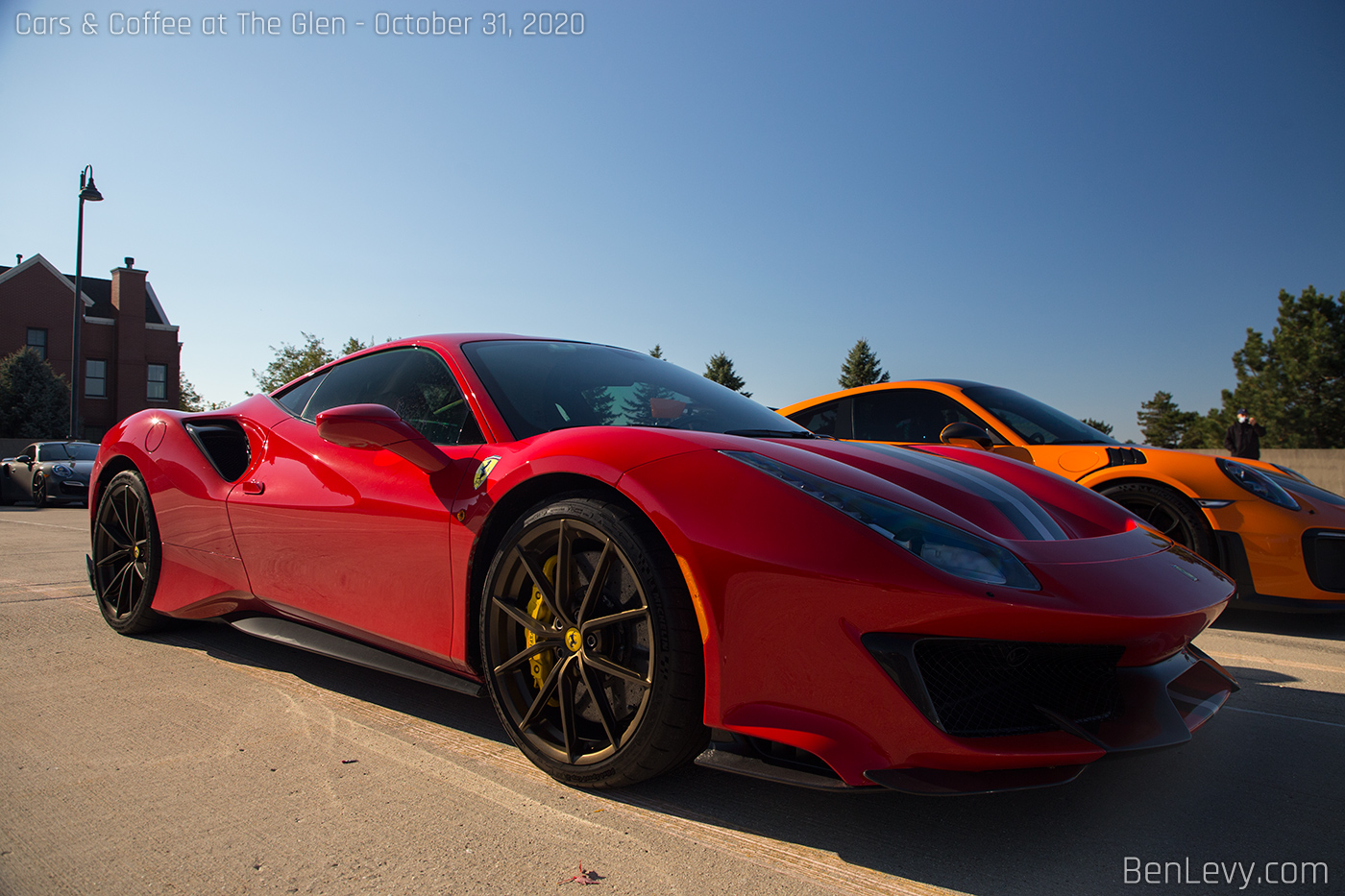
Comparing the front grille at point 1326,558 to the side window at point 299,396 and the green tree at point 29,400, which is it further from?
the green tree at point 29,400

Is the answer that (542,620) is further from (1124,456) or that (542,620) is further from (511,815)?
(1124,456)

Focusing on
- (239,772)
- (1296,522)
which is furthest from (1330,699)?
(239,772)

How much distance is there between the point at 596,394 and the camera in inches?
105

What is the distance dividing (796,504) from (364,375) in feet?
6.60

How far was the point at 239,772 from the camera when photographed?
2102 mm

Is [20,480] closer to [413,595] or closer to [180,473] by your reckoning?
[180,473]

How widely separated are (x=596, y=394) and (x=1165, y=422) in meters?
110

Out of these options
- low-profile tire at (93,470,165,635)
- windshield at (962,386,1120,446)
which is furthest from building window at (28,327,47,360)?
windshield at (962,386,1120,446)

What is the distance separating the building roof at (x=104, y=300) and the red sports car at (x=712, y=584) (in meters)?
41.7

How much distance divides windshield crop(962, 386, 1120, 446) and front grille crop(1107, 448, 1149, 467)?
0.57 feet

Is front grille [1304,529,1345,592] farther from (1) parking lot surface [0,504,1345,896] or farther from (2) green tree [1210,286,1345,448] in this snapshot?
(2) green tree [1210,286,1345,448]

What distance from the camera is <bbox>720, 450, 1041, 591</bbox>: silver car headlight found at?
1.67 metres

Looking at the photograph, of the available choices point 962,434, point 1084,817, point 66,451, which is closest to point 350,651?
point 1084,817

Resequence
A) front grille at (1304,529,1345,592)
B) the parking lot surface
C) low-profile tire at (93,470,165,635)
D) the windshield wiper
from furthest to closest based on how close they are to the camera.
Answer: front grille at (1304,529,1345,592), low-profile tire at (93,470,165,635), the windshield wiper, the parking lot surface
